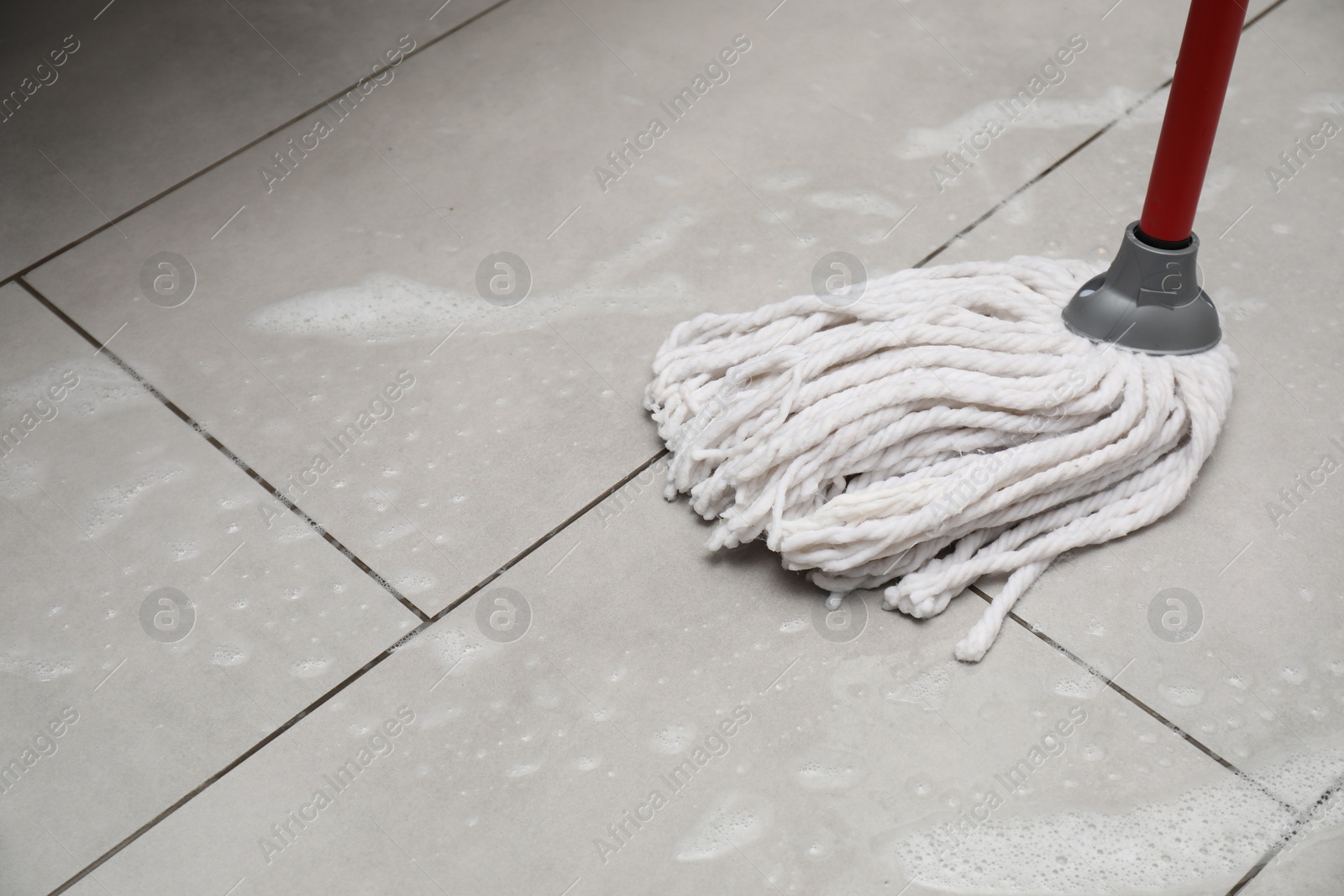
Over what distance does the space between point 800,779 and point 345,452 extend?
66 cm

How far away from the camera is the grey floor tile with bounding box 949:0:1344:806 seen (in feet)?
4.01

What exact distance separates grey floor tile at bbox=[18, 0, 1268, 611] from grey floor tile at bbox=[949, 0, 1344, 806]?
0.48 ft

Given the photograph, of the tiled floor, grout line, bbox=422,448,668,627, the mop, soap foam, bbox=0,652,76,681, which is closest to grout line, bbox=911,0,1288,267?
the tiled floor

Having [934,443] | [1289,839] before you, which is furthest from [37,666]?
[1289,839]

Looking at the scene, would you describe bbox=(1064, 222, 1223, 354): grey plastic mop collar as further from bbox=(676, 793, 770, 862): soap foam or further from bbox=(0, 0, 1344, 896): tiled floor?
bbox=(676, 793, 770, 862): soap foam

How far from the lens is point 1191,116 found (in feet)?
4.28

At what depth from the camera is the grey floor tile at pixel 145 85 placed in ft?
6.02

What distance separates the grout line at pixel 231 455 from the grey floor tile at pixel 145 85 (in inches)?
5.7

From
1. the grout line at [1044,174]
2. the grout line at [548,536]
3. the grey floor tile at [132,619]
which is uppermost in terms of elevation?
the grey floor tile at [132,619]

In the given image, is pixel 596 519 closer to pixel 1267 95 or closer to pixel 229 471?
pixel 229 471

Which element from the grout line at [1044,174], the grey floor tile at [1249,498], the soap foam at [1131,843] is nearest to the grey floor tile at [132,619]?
the soap foam at [1131,843]

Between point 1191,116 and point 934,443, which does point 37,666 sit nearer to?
point 934,443

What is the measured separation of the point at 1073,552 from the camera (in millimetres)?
1347

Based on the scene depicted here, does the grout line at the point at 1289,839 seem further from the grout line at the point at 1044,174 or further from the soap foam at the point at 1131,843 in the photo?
the grout line at the point at 1044,174
